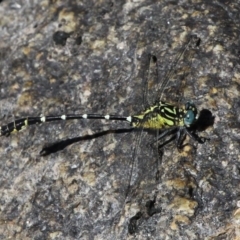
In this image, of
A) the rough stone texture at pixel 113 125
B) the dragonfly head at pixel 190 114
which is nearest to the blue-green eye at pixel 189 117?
the dragonfly head at pixel 190 114

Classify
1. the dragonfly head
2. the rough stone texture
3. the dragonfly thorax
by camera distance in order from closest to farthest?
the rough stone texture, the dragonfly head, the dragonfly thorax

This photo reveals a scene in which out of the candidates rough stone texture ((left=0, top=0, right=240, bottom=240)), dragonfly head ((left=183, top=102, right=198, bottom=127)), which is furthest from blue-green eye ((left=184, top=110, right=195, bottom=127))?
rough stone texture ((left=0, top=0, right=240, bottom=240))

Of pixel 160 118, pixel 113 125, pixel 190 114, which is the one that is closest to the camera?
pixel 190 114

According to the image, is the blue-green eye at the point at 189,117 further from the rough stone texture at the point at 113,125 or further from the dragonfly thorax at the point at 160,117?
the rough stone texture at the point at 113,125

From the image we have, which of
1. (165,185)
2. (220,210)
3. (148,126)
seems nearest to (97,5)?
(148,126)

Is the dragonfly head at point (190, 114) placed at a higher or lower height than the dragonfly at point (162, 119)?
higher

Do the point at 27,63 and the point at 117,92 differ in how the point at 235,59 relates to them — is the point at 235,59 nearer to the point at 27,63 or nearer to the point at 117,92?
the point at 117,92

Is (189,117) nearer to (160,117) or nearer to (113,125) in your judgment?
(160,117)

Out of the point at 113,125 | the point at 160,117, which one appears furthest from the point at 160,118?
the point at 113,125

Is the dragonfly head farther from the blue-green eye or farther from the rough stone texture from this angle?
the rough stone texture
